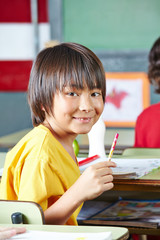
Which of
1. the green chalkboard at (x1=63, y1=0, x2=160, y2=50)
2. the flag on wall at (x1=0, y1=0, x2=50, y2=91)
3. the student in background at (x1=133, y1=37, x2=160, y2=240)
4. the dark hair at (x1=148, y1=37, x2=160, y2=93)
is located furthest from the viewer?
the flag on wall at (x1=0, y1=0, x2=50, y2=91)

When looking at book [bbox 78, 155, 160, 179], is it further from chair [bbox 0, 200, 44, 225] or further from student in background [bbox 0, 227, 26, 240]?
student in background [bbox 0, 227, 26, 240]

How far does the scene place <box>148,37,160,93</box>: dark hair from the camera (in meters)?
2.49

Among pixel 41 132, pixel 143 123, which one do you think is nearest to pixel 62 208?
pixel 41 132

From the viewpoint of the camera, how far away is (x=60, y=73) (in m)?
1.38

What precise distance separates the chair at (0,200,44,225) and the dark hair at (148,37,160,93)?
150 cm

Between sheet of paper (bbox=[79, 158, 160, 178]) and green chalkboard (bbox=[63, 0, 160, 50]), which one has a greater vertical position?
green chalkboard (bbox=[63, 0, 160, 50])

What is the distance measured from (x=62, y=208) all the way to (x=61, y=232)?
0.87ft

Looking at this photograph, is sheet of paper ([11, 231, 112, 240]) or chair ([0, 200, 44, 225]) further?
chair ([0, 200, 44, 225])

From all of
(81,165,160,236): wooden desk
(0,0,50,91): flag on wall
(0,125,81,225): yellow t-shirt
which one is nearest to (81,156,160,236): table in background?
(81,165,160,236): wooden desk

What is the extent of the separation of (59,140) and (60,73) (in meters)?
0.21

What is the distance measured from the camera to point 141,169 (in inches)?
67.2

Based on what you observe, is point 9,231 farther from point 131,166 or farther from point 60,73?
point 131,166

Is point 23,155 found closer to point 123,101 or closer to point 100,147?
point 100,147

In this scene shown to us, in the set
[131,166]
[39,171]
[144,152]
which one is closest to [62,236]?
[39,171]
